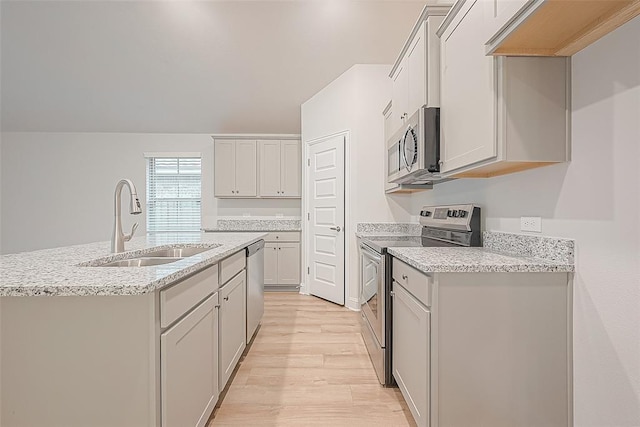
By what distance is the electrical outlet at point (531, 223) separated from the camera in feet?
5.57

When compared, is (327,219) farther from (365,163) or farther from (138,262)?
(138,262)

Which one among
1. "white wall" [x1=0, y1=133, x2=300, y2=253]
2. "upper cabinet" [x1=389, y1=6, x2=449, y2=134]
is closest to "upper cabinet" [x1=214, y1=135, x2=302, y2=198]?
"white wall" [x1=0, y1=133, x2=300, y2=253]

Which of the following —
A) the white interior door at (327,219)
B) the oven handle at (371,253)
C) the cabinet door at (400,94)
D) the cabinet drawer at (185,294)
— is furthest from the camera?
the white interior door at (327,219)

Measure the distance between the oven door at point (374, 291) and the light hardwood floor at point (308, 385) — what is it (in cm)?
32

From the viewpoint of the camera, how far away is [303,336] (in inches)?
124

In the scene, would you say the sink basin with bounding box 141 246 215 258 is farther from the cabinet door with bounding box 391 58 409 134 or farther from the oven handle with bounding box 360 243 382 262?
the cabinet door with bounding box 391 58 409 134

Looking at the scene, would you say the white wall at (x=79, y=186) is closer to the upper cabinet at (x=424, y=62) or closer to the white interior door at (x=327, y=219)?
the white interior door at (x=327, y=219)

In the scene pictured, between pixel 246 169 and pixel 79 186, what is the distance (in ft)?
9.73

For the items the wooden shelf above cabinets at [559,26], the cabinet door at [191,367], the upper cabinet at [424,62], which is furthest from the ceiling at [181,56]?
the cabinet door at [191,367]

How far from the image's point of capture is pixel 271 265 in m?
5.13

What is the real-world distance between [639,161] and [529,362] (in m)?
0.92

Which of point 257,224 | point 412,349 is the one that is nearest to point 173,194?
point 257,224

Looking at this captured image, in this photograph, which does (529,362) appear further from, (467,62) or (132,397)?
(132,397)

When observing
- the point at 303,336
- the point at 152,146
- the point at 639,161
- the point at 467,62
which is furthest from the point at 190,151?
the point at 639,161
